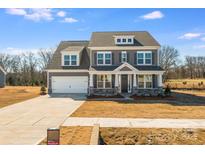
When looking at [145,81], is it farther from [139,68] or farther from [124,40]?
[124,40]

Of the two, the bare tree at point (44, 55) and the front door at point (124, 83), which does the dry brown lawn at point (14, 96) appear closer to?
the front door at point (124, 83)

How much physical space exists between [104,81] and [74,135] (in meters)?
18.7

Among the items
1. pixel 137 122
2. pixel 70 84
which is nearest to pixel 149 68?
pixel 70 84

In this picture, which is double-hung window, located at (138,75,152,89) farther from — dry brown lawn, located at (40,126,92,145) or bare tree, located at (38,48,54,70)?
bare tree, located at (38,48,54,70)

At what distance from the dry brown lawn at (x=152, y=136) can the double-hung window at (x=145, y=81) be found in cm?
1701

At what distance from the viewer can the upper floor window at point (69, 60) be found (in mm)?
29656

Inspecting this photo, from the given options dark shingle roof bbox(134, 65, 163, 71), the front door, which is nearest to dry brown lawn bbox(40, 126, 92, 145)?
dark shingle roof bbox(134, 65, 163, 71)

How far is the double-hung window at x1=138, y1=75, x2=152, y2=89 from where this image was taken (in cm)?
2759

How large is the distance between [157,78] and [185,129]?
16.6 meters

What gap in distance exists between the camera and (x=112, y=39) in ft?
96.2

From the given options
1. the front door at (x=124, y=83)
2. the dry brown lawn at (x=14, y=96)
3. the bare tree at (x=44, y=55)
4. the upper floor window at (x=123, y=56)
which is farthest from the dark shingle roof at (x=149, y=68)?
the bare tree at (x=44, y=55)

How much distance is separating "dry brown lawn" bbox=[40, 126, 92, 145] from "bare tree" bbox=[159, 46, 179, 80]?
3953 centimetres
